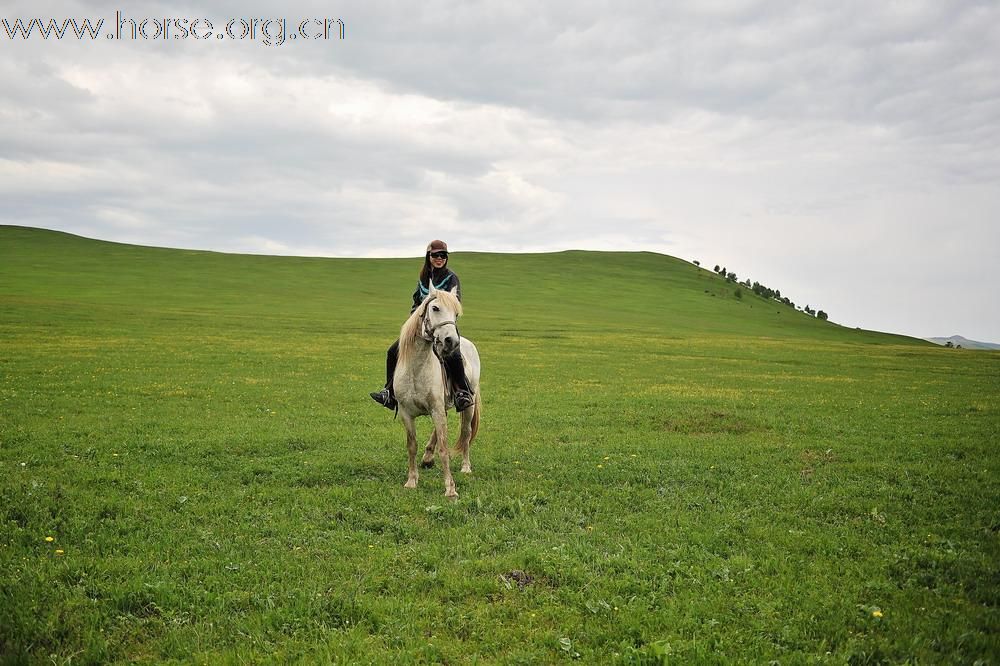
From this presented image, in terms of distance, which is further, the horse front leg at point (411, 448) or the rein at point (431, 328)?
the horse front leg at point (411, 448)

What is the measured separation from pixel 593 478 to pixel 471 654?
6.07 m

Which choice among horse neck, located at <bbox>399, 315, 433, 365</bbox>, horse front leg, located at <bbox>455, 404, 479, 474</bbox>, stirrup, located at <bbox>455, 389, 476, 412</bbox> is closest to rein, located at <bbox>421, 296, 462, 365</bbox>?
horse neck, located at <bbox>399, 315, 433, 365</bbox>

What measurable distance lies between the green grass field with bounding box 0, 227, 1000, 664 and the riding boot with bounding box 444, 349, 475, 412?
56.7 inches

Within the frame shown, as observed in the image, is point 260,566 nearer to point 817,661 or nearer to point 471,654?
point 471,654

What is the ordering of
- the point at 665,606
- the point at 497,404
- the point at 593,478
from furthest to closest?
the point at 497,404 < the point at 593,478 < the point at 665,606

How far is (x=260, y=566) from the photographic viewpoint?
24.9 feet

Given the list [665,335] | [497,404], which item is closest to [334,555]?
[497,404]

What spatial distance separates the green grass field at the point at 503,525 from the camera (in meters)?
6.14

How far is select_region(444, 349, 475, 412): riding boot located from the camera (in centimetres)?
1157

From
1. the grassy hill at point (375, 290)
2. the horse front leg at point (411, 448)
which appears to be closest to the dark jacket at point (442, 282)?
the horse front leg at point (411, 448)

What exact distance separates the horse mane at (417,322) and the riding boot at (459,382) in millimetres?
837

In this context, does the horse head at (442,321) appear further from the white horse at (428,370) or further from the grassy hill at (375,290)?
the grassy hill at (375,290)

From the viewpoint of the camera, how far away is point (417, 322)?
10633 mm

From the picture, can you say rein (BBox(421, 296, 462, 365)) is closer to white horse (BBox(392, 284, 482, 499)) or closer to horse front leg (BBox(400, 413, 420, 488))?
white horse (BBox(392, 284, 482, 499))
